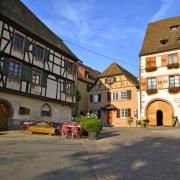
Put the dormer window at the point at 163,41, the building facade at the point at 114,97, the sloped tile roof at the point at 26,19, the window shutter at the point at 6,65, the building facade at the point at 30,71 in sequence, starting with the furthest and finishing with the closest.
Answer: the building facade at the point at 114,97 < the dormer window at the point at 163,41 < the sloped tile roof at the point at 26,19 < the building facade at the point at 30,71 < the window shutter at the point at 6,65

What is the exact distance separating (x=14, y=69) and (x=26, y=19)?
5.20 meters

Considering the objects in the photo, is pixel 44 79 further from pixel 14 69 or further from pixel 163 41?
pixel 163 41

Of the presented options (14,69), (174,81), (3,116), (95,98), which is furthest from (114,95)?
(3,116)

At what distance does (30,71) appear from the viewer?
22.3 metres

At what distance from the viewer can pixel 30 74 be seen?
73.1 feet

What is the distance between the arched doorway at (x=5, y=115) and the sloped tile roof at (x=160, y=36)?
59.4 feet

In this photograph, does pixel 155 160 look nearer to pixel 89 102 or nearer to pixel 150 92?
pixel 150 92

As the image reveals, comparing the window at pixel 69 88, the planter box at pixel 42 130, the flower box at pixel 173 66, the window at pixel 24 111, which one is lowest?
the planter box at pixel 42 130

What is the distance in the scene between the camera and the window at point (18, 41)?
822 inches

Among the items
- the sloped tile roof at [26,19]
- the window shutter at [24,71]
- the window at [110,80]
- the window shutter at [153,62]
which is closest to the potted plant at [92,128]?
the window shutter at [24,71]

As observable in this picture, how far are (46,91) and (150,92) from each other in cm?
1277

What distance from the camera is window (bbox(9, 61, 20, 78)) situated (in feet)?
67.1

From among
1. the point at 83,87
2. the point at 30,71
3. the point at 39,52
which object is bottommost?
the point at 30,71

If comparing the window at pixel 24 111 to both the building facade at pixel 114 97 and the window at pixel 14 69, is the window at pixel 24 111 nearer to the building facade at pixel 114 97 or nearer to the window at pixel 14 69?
the window at pixel 14 69
